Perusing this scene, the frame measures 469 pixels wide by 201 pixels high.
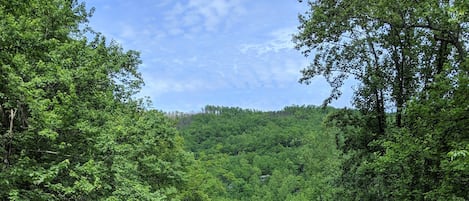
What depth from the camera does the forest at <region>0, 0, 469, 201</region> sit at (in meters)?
9.15

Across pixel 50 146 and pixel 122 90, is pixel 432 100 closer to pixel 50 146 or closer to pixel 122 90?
pixel 50 146

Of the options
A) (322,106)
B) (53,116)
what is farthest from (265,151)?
(53,116)

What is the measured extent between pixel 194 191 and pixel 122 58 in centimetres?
1257

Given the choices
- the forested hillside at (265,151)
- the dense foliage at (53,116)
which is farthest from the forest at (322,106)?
the forested hillside at (265,151)

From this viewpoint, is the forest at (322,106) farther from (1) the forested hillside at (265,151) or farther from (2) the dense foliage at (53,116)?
(1) the forested hillside at (265,151)

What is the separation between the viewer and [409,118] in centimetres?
1083

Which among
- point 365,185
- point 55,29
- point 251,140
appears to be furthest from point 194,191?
point 251,140

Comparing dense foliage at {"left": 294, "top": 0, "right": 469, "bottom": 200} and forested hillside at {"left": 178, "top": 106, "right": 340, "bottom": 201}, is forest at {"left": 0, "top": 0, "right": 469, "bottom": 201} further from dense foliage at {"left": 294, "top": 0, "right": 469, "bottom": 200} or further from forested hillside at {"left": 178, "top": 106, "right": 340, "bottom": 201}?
forested hillside at {"left": 178, "top": 106, "right": 340, "bottom": 201}

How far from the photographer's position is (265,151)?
89.4 meters

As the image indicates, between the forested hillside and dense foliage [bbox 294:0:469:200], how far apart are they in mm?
21234

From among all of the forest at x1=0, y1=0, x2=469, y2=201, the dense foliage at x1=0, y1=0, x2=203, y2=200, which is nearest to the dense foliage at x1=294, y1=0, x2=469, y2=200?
the forest at x1=0, y1=0, x2=469, y2=201

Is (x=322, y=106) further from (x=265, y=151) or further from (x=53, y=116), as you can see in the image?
(x=265, y=151)

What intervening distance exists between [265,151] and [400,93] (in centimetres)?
7706

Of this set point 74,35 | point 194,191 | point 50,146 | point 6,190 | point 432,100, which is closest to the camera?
point 6,190
